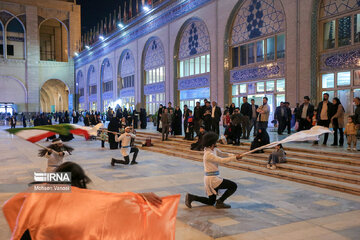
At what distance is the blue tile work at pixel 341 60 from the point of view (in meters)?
12.9

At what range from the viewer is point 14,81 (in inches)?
1651

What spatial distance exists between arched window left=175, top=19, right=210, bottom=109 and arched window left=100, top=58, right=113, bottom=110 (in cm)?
1425

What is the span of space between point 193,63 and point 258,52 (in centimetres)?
639

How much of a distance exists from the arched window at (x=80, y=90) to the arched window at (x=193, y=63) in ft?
80.6

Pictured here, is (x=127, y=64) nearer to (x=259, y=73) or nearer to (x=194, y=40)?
(x=194, y=40)

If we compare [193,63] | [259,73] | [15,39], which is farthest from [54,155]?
[15,39]

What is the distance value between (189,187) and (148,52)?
23127 millimetres

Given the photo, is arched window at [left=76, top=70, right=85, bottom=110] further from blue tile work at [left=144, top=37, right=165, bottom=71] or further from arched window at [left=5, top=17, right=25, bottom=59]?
blue tile work at [left=144, top=37, right=165, bottom=71]

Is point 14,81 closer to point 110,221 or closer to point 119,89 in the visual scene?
point 119,89

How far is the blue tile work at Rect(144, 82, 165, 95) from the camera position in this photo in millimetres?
26547

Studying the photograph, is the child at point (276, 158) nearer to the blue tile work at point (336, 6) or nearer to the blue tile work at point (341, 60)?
the blue tile work at point (341, 60)

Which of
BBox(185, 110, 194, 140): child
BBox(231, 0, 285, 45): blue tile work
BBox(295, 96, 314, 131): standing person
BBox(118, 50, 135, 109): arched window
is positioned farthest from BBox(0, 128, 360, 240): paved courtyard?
BBox(118, 50, 135, 109): arched window

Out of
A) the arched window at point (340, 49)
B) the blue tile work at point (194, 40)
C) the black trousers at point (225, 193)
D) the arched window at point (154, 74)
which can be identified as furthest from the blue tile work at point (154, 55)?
the black trousers at point (225, 193)

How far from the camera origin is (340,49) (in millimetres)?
13500
